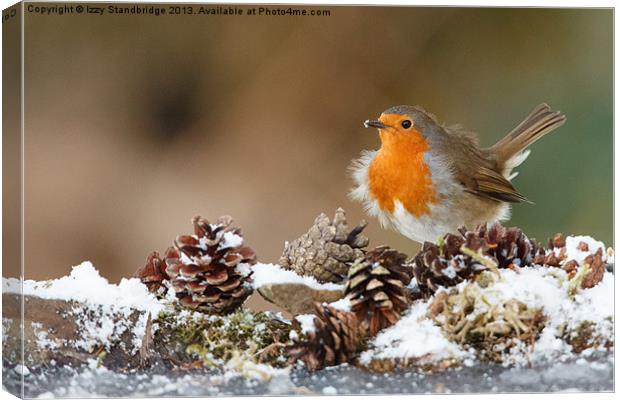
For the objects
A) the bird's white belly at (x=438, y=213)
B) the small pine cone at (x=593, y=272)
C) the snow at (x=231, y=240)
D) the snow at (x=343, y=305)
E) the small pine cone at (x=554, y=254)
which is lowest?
the snow at (x=343, y=305)

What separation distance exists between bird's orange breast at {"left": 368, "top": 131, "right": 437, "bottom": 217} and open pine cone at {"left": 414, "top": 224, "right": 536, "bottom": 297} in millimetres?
161

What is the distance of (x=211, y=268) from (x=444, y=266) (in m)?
0.60

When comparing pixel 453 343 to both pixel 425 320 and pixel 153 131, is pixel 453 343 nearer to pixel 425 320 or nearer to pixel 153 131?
pixel 425 320

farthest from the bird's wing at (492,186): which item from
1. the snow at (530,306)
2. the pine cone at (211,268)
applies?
the pine cone at (211,268)

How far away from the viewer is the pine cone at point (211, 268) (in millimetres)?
2254

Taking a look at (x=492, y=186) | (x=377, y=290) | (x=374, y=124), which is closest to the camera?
(x=377, y=290)

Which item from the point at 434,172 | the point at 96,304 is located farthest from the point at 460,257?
the point at 96,304

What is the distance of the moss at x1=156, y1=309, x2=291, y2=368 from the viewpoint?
90.0 inches

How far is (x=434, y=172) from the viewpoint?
2.45 m

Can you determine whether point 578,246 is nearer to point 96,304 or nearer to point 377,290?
point 377,290

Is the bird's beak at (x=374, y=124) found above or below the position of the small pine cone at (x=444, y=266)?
above

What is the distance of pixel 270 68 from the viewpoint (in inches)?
90.7

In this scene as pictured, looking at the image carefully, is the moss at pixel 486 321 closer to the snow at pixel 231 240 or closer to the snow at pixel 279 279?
the snow at pixel 279 279

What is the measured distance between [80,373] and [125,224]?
0.40 metres
